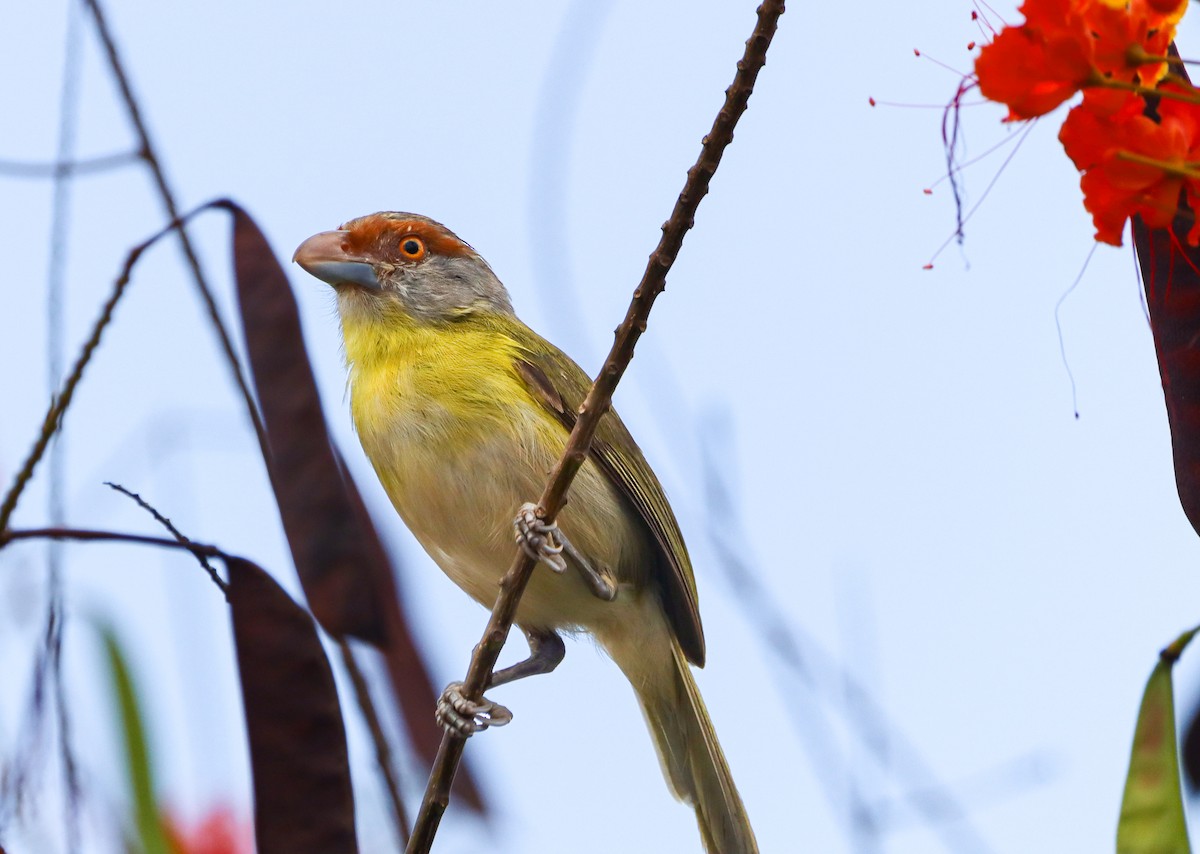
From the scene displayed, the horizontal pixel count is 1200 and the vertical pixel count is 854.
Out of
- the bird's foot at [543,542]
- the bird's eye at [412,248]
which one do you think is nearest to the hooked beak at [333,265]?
the bird's eye at [412,248]

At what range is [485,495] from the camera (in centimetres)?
371

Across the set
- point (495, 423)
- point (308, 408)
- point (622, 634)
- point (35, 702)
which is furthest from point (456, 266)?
point (35, 702)

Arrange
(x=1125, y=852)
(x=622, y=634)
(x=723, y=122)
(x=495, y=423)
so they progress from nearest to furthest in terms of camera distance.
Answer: (x=1125, y=852)
(x=723, y=122)
(x=495, y=423)
(x=622, y=634)

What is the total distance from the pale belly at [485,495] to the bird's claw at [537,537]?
43 centimetres

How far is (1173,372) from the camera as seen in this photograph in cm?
170

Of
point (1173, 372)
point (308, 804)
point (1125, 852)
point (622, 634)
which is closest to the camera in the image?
point (1125, 852)

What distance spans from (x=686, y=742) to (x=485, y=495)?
106 cm

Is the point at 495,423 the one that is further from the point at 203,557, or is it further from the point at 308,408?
the point at 203,557

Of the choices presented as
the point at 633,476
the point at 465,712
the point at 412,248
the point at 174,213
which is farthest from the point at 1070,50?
the point at 412,248

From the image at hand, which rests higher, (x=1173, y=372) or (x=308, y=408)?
(x=308, y=408)

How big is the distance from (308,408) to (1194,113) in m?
1.70

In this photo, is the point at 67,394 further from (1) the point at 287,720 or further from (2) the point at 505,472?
(2) the point at 505,472

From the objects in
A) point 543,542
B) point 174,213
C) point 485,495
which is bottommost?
point 543,542

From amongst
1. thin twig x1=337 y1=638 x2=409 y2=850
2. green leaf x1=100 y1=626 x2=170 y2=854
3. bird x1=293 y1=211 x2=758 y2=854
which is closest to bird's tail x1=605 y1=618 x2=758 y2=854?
bird x1=293 y1=211 x2=758 y2=854
